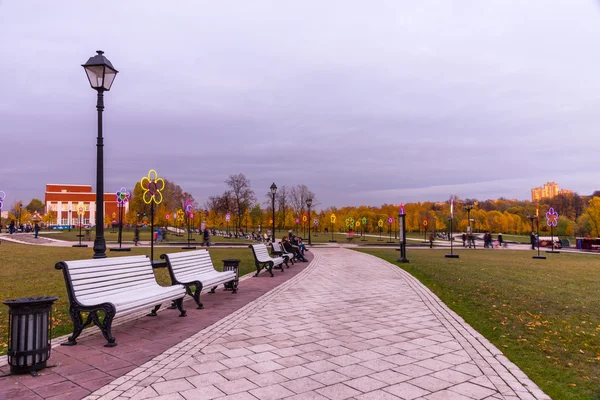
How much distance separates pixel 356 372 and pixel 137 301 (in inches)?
121

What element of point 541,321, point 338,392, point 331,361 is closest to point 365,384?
point 338,392

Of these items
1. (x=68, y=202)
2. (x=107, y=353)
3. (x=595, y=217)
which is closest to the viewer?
(x=107, y=353)

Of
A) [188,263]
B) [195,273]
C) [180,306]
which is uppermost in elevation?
[188,263]

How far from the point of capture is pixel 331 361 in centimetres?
438

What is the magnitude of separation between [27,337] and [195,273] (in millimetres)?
4255

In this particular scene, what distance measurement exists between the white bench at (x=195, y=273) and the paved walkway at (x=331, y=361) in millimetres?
1028

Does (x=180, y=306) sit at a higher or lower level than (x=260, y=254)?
lower

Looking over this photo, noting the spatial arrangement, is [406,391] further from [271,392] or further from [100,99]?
[100,99]

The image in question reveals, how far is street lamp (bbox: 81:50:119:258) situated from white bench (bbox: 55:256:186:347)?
913mm

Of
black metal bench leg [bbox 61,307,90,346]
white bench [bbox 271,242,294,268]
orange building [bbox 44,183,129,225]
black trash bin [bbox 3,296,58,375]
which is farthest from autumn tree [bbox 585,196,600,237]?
orange building [bbox 44,183,129,225]

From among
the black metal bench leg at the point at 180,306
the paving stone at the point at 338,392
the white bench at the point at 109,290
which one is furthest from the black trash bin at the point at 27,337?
the paving stone at the point at 338,392

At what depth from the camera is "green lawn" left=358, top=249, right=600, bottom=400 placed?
4055 mm

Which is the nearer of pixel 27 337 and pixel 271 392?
pixel 271 392

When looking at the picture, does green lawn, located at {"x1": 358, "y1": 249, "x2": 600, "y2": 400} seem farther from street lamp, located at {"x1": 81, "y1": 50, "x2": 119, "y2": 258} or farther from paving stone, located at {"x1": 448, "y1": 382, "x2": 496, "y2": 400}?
street lamp, located at {"x1": 81, "y1": 50, "x2": 119, "y2": 258}
